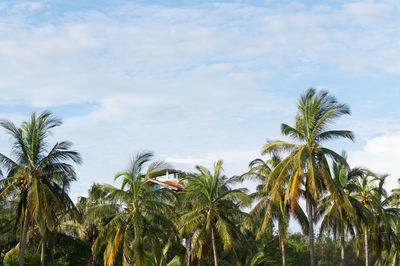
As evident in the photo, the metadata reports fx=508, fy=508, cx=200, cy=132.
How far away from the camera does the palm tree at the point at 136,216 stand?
2828 centimetres

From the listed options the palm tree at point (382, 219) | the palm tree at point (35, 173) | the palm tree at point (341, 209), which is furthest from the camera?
the palm tree at point (382, 219)

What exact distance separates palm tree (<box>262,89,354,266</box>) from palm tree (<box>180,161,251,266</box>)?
3464mm

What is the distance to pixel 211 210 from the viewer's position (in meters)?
32.7

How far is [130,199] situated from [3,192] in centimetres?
681

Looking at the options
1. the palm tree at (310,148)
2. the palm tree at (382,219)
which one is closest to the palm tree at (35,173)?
the palm tree at (310,148)

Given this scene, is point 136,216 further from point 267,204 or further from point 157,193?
point 267,204

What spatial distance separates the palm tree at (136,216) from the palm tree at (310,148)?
6792 mm

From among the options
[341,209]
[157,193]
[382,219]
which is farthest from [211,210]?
[382,219]

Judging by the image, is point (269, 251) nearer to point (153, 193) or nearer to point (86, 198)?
point (86, 198)

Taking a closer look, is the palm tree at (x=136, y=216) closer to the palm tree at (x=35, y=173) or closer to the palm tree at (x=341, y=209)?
the palm tree at (x=35, y=173)

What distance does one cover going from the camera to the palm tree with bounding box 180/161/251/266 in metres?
32.4

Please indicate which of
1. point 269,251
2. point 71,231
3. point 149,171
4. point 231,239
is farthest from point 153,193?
point 269,251

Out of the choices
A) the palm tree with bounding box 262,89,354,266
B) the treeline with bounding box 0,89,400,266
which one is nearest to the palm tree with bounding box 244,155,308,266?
the treeline with bounding box 0,89,400,266

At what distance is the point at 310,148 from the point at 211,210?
25.1ft
